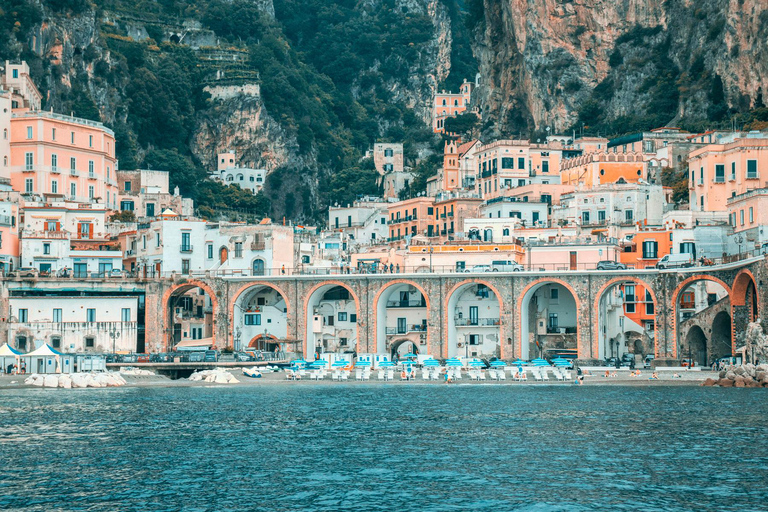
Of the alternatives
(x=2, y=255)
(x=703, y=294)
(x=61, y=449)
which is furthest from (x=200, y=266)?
(x=61, y=449)

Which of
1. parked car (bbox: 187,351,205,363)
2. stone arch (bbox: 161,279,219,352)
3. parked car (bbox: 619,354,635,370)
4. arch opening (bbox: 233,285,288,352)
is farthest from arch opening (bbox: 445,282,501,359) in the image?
parked car (bbox: 187,351,205,363)

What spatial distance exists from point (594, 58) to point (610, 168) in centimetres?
3059

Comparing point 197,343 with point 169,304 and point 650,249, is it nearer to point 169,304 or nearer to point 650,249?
point 169,304

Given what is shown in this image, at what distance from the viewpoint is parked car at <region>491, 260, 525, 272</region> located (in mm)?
91375

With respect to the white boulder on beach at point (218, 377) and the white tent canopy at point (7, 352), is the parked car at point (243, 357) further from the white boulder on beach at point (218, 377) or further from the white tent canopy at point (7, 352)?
the white tent canopy at point (7, 352)

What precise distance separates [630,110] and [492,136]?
19605mm

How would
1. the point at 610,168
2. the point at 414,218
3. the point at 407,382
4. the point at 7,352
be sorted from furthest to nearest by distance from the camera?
the point at 414,218, the point at 610,168, the point at 7,352, the point at 407,382

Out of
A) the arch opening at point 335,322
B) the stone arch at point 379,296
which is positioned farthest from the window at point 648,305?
the arch opening at point 335,322

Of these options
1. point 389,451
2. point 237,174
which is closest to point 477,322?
point 389,451

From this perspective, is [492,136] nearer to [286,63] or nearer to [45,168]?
[286,63]

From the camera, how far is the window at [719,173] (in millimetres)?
94938

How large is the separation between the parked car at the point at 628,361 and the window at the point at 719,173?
16356 mm

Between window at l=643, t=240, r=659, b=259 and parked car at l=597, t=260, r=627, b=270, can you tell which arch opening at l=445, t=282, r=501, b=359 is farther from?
window at l=643, t=240, r=659, b=259

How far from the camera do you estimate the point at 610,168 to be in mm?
110250
